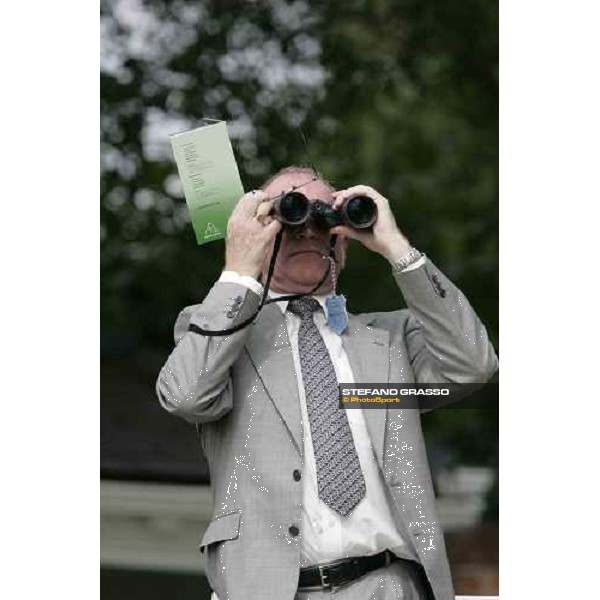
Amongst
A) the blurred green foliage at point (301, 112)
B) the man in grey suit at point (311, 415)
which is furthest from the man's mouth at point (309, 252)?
the blurred green foliage at point (301, 112)

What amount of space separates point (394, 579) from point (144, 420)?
1.02 meters

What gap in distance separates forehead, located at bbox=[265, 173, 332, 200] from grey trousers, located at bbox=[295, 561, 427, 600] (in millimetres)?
687

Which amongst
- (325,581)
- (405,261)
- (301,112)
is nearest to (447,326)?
(405,261)

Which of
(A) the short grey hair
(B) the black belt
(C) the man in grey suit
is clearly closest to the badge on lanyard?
(C) the man in grey suit

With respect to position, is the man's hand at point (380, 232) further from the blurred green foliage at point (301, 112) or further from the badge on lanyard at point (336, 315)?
the blurred green foliage at point (301, 112)

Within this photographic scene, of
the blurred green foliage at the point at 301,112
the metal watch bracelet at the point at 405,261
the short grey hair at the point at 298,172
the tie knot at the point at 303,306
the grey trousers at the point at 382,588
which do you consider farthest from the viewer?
the blurred green foliage at the point at 301,112

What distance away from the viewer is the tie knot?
2.41 metres

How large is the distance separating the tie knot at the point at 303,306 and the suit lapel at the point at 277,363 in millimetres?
26

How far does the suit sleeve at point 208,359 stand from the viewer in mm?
2205
